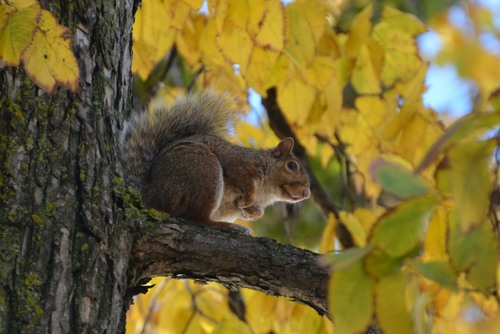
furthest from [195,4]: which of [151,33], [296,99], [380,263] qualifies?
[380,263]

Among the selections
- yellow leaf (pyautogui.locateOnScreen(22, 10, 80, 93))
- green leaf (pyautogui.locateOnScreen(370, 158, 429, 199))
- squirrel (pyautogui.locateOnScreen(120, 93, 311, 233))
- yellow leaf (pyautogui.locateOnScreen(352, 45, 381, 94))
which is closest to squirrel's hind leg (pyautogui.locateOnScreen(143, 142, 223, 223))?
squirrel (pyautogui.locateOnScreen(120, 93, 311, 233))

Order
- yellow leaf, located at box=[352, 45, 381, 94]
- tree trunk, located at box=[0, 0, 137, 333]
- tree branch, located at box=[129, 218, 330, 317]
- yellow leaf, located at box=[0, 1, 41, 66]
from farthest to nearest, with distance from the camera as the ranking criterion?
yellow leaf, located at box=[352, 45, 381, 94]
tree branch, located at box=[129, 218, 330, 317]
tree trunk, located at box=[0, 0, 137, 333]
yellow leaf, located at box=[0, 1, 41, 66]

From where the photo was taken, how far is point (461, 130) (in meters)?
1.04

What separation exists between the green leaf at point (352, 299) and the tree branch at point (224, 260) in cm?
84

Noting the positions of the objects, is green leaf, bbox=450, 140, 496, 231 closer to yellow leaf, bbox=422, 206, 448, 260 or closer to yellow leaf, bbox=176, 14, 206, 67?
yellow leaf, bbox=422, 206, 448, 260

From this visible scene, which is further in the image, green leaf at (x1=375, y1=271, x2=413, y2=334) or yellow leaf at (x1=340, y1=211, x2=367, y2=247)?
yellow leaf at (x1=340, y1=211, x2=367, y2=247)

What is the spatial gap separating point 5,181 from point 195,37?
5.27ft

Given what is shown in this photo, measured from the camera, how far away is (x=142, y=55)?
9.39 feet

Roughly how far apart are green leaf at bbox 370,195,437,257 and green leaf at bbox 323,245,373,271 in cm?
3

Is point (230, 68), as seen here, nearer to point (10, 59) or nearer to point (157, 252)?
point (157, 252)

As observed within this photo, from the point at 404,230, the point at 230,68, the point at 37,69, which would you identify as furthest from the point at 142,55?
the point at 404,230

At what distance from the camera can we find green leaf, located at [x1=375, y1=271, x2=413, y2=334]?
3.79 ft

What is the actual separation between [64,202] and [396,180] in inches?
40.1

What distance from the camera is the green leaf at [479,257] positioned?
112cm
